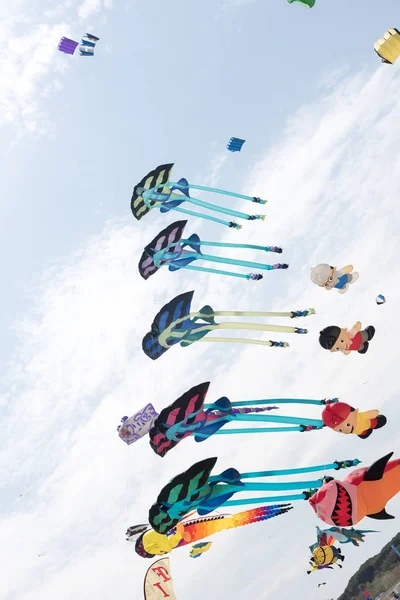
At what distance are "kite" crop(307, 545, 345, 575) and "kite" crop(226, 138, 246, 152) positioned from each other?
1754 cm

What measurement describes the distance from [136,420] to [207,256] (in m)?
9.59

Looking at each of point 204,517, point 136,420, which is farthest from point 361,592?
point 204,517

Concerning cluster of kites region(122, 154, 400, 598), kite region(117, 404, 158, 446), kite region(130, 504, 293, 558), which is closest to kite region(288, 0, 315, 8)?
cluster of kites region(122, 154, 400, 598)

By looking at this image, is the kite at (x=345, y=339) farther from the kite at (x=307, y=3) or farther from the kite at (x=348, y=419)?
the kite at (x=307, y=3)

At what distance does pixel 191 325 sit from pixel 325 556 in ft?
37.3

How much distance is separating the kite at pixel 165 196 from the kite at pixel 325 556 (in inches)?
559

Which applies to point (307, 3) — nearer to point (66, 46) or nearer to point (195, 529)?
point (66, 46)

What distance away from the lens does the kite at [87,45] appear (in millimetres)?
22062

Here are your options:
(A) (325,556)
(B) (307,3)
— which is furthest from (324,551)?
(B) (307,3)

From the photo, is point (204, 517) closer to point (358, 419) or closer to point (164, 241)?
point (358, 419)

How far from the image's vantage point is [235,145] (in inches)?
948

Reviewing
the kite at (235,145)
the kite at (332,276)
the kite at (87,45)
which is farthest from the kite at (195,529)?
the kite at (87,45)

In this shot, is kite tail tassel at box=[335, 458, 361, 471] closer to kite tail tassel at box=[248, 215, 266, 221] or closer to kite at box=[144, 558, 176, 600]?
kite at box=[144, 558, 176, 600]

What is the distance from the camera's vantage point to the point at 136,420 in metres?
26.0
